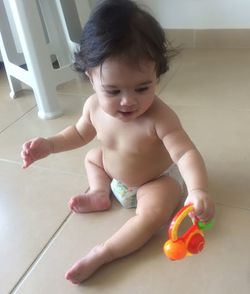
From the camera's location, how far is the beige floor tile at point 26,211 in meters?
0.63

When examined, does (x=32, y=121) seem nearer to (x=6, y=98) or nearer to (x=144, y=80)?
(x=6, y=98)

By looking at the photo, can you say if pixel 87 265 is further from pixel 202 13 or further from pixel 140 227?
pixel 202 13

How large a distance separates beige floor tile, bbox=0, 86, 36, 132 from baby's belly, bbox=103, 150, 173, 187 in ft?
1.51

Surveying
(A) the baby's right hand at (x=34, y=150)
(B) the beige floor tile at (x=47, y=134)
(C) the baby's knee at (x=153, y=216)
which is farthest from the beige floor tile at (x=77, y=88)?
(C) the baby's knee at (x=153, y=216)

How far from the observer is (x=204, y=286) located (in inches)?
21.6

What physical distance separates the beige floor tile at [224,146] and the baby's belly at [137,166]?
0.12 m

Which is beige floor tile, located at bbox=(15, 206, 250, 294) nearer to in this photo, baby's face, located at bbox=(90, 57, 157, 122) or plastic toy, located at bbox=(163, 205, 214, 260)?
plastic toy, located at bbox=(163, 205, 214, 260)

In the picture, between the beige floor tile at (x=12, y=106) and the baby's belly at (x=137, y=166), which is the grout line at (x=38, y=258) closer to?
the baby's belly at (x=137, y=166)

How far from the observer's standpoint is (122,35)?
0.52 meters

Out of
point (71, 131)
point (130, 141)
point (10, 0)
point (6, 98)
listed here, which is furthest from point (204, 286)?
point (6, 98)

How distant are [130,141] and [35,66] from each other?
0.48 metres

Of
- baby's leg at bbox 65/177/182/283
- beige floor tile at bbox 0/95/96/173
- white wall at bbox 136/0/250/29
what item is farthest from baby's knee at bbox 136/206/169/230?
white wall at bbox 136/0/250/29

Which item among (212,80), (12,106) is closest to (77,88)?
(12,106)

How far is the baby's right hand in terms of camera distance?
2.15 ft
